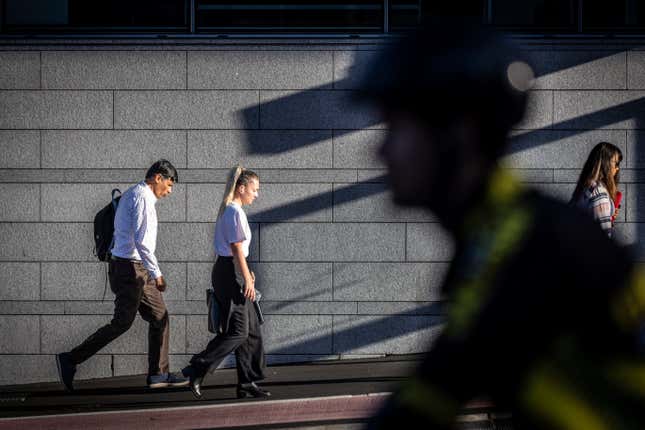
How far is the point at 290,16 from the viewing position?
367 inches

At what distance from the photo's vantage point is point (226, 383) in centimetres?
834

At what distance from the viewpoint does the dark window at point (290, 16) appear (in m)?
9.30

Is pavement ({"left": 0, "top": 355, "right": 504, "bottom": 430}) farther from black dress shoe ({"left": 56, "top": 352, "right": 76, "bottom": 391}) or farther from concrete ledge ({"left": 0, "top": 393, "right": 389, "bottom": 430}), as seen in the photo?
black dress shoe ({"left": 56, "top": 352, "right": 76, "bottom": 391})

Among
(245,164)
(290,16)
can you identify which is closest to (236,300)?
(245,164)

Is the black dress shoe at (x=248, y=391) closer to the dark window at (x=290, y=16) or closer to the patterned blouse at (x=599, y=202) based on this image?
the patterned blouse at (x=599, y=202)

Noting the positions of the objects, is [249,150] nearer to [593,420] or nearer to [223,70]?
[223,70]

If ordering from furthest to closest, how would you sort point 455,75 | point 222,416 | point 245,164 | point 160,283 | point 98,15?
point 98,15, point 245,164, point 160,283, point 222,416, point 455,75

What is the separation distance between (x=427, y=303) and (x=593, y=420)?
309 inches

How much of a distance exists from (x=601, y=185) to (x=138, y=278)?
3.82 metres

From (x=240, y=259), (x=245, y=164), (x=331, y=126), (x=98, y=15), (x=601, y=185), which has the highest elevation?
(x=98, y=15)

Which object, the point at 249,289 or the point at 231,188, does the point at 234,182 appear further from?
the point at 249,289

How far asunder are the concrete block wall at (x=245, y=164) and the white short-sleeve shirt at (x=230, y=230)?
1.57 metres

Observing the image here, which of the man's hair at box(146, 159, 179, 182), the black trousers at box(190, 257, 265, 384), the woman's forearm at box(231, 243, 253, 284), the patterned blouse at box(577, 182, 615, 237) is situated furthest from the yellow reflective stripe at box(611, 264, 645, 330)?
the man's hair at box(146, 159, 179, 182)

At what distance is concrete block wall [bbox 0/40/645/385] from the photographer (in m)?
9.00
